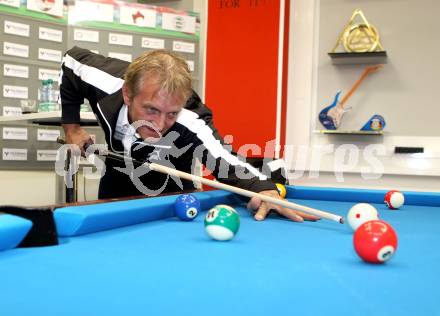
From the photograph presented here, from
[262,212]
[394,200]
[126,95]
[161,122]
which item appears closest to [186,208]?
[262,212]

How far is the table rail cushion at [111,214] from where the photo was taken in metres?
1.31

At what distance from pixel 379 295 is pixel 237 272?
0.28 meters

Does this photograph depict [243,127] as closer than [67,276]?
No

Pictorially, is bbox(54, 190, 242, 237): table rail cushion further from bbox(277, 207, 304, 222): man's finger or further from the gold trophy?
the gold trophy

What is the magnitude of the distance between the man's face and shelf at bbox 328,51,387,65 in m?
2.45

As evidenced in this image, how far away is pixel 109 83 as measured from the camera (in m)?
2.34

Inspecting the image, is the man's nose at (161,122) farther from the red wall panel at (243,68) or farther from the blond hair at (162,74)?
the red wall panel at (243,68)

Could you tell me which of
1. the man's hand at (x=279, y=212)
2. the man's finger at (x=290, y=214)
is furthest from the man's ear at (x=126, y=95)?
the man's finger at (x=290, y=214)

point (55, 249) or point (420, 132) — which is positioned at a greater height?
point (420, 132)

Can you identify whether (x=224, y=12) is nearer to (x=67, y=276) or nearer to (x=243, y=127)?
(x=243, y=127)

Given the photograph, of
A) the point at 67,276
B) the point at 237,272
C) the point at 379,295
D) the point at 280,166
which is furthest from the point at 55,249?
the point at 280,166

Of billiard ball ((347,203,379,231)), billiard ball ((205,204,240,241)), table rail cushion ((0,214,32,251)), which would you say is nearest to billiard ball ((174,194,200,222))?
billiard ball ((205,204,240,241))

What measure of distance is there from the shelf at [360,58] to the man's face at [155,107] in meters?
2.45

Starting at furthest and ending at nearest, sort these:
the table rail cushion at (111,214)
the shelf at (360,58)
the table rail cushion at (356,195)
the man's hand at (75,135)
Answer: the shelf at (360,58)
the man's hand at (75,135)
the table rail cushion at (356,195)
the table rail cushion at (111,214)
